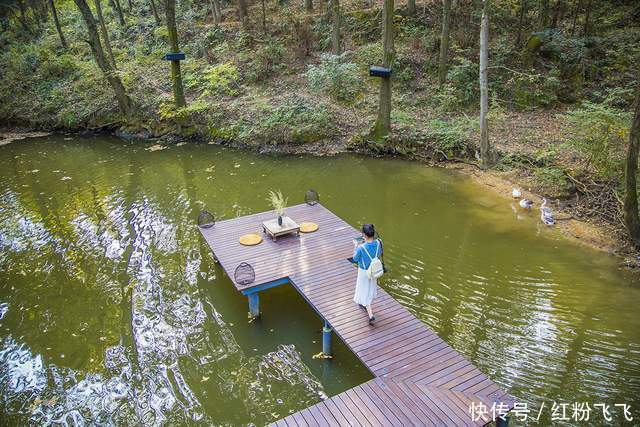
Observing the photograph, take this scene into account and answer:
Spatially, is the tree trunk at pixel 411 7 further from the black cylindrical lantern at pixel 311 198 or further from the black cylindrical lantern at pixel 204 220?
the black cylindrical lantern at pixel 204 220

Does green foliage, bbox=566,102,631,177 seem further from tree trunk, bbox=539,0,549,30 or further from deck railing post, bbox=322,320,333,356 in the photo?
tree trunk, bbox=539,0,549,30

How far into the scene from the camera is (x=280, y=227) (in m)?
9.71

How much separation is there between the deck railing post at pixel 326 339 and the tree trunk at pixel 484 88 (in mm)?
10451

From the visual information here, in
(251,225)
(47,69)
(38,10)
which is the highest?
(38,10)

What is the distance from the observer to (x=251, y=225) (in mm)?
10516

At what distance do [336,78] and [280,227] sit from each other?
12.4m

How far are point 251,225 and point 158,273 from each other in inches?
102

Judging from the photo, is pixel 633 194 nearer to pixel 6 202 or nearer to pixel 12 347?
pixel 12 347

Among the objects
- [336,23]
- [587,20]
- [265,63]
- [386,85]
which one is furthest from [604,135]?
[265,63]

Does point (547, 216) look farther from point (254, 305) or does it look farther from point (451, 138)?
point (254, 305)

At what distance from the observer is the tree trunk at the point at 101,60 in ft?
61.7

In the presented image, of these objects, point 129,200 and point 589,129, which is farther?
point 129,200

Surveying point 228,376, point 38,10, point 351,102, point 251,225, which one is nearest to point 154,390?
point 228,376

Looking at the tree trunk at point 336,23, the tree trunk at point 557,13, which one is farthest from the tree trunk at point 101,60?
the tree trunk at point 557,13
